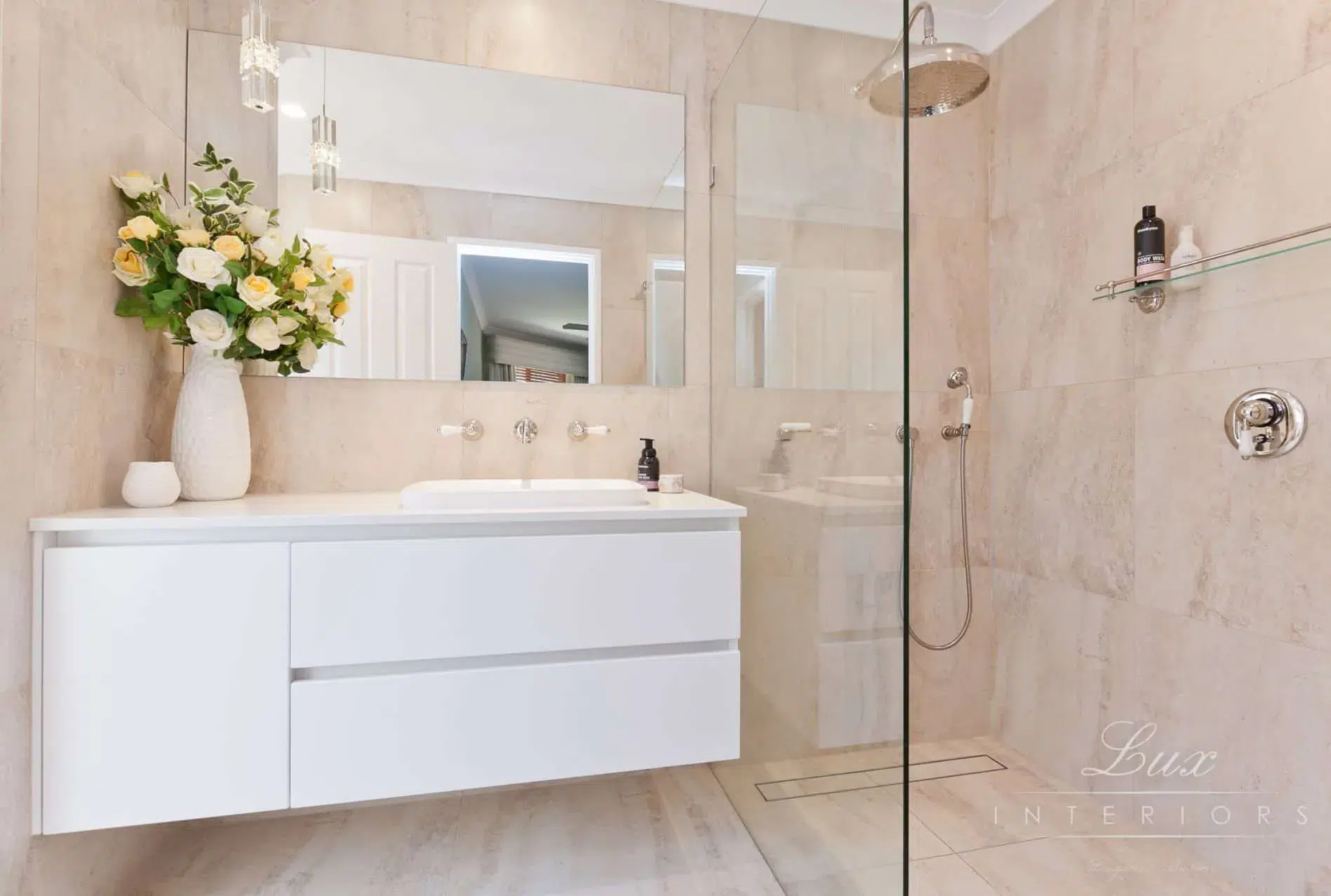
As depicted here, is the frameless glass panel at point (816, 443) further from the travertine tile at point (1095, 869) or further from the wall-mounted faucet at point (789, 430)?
the travertine tile at point (1095, 869)

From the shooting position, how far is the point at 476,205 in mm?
1805

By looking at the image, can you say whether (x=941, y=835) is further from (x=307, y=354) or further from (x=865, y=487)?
(x=307, y=354)

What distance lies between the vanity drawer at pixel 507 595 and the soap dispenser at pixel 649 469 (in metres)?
0.47

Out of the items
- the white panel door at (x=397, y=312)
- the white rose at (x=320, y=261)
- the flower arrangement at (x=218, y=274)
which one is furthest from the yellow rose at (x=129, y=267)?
the white panel door at (x=397, y=312)

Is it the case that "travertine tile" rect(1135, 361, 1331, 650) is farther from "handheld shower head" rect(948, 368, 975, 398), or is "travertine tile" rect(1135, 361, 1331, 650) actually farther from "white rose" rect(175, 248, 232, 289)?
"white rose" rect(175, 248, 232, 289)

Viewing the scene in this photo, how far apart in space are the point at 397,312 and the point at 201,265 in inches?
19.8

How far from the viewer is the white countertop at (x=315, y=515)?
3.72ft

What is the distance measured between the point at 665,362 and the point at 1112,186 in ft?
4.54

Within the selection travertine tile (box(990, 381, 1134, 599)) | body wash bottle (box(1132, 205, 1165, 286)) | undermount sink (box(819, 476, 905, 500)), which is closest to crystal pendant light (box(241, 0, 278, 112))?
undermount sink (box(819, 476, 905, 500))

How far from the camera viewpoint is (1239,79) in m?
1.48

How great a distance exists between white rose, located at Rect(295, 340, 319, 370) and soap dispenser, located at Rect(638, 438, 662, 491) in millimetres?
872

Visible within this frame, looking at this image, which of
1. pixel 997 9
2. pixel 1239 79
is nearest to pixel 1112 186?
pixel 1239 79

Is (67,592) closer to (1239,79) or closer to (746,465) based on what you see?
(746,465)

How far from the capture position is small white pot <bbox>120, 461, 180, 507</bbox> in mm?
1309
